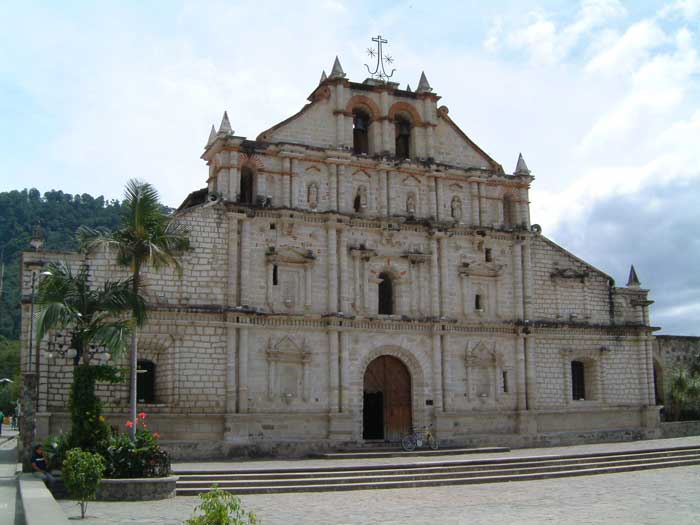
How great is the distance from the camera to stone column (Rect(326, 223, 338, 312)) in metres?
32.0

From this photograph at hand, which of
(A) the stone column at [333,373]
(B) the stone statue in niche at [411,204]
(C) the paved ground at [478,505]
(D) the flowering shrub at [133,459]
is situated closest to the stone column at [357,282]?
(A) the stone column at [333,373]

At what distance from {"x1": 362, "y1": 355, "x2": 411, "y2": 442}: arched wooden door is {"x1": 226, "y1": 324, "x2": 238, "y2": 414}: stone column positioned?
5.80 metres

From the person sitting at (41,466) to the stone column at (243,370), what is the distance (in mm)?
8582

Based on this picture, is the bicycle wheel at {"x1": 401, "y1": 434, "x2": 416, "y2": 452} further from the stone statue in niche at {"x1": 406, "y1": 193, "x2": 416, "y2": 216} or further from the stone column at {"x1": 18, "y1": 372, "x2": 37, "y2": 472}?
the stone column at {"x1": 18, "y1": 372, "x2": 37, "y2": 472}

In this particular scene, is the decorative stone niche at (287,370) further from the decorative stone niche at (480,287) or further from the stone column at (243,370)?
the decorative stone niche at (480,287)

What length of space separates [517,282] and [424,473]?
Result: 1283 cm

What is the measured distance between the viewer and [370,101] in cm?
3472

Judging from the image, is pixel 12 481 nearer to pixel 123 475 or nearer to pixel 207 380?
pixel 123 475

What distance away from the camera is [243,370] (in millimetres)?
30109

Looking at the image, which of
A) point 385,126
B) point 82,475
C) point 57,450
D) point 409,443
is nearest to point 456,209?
point 385,126

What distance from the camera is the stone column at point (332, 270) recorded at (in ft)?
105

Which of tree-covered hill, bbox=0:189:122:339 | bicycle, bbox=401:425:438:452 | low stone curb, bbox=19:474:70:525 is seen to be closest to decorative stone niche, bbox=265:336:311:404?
bicycle, bbox=401:425:438:452

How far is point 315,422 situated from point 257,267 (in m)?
6.41

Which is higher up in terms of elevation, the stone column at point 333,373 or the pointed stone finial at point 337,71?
the pointed stone finial at point 337,71
